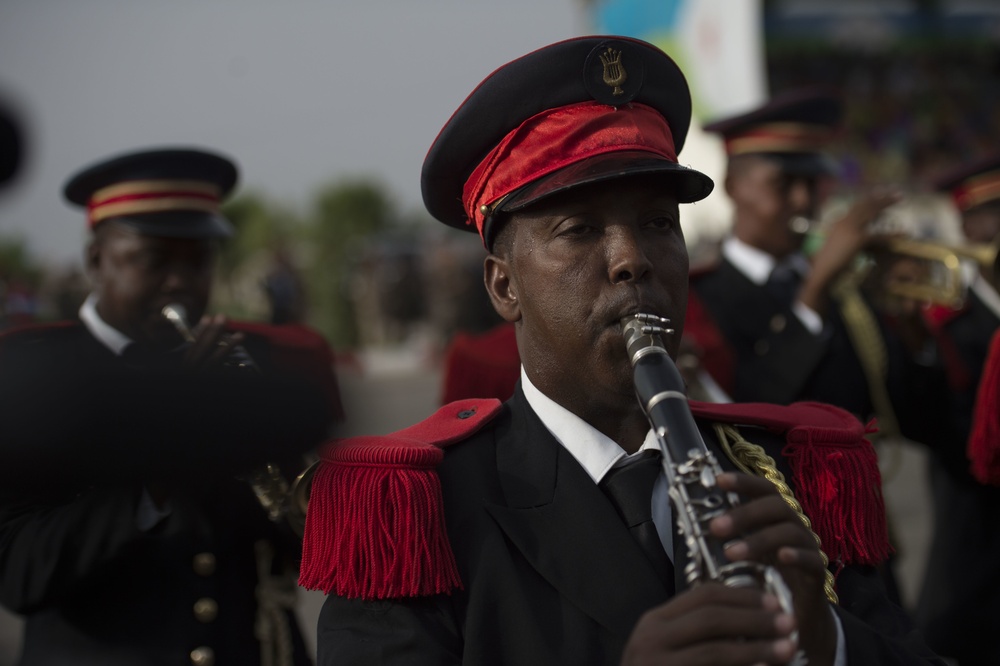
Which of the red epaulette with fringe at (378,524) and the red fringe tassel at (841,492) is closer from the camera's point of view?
the red epaulette with fringe at (378,524)

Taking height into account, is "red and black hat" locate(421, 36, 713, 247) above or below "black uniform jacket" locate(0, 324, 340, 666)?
above

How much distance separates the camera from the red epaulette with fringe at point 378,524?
1979mm

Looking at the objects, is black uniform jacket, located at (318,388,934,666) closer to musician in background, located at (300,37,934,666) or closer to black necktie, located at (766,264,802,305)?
musician in background, located at (300,37,934,666)

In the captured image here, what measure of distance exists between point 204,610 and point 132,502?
29.1 inches

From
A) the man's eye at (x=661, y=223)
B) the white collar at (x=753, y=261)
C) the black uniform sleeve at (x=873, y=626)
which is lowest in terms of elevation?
the black uniform sleeve at (x=873, y=626)

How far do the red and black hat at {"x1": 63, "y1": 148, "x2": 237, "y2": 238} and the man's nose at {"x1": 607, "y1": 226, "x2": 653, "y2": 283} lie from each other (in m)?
2.05

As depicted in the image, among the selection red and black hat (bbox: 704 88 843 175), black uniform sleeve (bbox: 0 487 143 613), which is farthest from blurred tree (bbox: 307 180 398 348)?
black uniform sleeve (bbox: 0 487 143 613)

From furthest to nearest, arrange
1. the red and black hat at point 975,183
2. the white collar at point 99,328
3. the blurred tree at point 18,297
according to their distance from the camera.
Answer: the blurred tree at point 18,297 < the red and black hat at point 975,183 < the white collar at point 99,328

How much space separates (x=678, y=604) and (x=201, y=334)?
4.32ft

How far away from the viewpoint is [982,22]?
28.5 meters

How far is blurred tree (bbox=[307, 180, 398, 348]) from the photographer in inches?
921

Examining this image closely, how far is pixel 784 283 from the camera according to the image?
15.0 ft

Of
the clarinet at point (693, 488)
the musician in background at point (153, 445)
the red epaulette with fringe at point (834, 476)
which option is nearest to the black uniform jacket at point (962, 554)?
the red epaulette with fringe at point (834, 476)

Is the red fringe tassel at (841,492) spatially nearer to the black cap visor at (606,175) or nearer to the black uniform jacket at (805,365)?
the black cap visor at (606,175)
